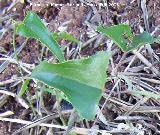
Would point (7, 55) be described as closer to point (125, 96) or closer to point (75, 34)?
point (75, 34)

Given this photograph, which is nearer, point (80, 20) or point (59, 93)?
point (59, 93)

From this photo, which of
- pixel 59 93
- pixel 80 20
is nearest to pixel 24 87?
pixel 59 93

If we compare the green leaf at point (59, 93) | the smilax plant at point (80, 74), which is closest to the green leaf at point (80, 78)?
the smilax plant at point (80, 74)

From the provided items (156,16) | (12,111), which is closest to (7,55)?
(12,111)

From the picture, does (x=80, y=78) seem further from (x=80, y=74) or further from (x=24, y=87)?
(x=24, y=87)

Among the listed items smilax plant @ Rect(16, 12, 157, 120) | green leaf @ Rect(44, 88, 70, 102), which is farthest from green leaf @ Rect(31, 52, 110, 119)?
green leaf @ Rect(44, 88, 70, 102)

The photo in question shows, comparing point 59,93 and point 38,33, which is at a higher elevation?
point 38,33
